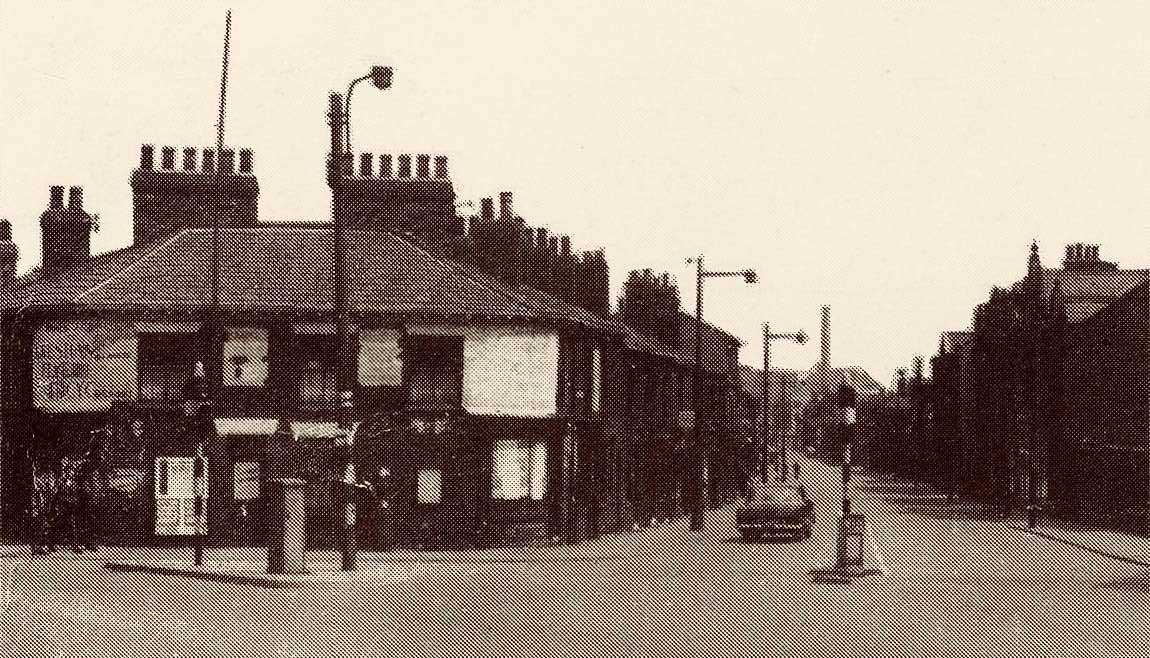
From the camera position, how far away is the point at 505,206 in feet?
136

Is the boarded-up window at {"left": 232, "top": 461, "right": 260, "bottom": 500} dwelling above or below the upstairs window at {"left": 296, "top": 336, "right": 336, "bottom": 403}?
below

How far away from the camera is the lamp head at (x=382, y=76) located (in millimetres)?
27969

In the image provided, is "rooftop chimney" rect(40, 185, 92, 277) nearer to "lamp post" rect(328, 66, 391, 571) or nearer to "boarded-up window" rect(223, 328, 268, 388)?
"boarded-up window" rect(223, 328, 268, 388)

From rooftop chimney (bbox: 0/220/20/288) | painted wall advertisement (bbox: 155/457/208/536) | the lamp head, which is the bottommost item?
painted wall advertisement (bbox: 155/457/208/536)

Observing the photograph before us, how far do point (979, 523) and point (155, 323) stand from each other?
25.1 meters

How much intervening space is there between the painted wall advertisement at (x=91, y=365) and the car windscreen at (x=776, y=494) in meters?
33.6

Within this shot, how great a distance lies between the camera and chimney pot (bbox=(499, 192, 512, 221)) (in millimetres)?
41188

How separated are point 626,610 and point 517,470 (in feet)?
39.6

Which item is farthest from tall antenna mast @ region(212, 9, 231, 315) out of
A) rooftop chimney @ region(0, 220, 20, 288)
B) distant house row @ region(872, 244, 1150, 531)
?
distant house row @ region(872, 244, 1150, 531)

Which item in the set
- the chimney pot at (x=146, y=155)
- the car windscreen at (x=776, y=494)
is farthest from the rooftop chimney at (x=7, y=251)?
the car windscreen at (x=776, y=494)

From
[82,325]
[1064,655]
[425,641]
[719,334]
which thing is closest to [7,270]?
[82,325]

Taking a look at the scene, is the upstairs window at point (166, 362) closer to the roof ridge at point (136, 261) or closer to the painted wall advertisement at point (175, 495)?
the painted wall advertisement at point (175, 495)

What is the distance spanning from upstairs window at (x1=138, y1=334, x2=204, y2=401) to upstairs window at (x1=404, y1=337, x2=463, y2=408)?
417 cm

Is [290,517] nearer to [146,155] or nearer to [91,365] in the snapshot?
[91,365]
